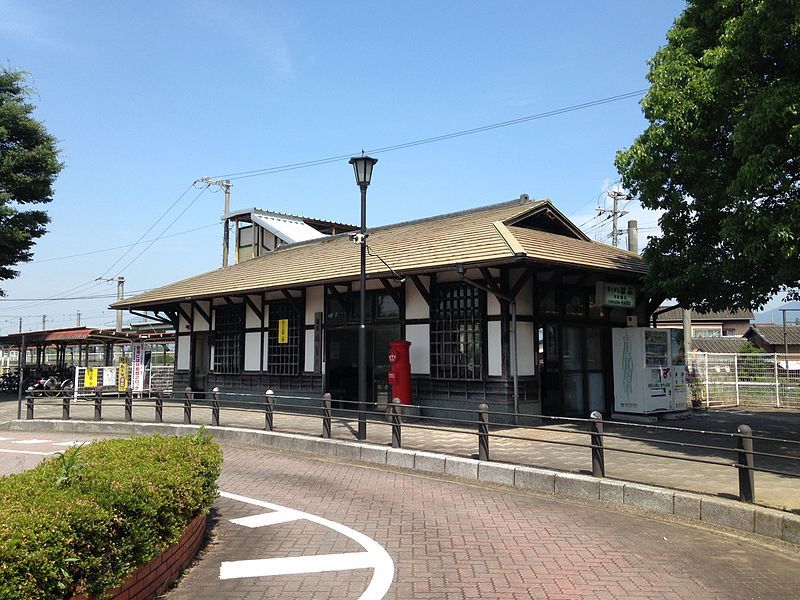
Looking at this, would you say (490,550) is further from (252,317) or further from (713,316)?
(713,316)

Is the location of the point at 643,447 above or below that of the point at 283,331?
below

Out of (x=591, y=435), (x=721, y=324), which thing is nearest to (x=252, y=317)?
(x=591, y=435)

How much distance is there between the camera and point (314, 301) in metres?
18.0

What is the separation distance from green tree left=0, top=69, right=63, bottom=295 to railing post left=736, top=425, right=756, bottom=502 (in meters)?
27.5

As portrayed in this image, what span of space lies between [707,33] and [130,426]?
15.8 metres

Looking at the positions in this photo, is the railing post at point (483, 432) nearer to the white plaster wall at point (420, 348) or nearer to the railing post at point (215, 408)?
the white plaster wall at point (420, 348)

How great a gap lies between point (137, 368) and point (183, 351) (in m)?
3.88

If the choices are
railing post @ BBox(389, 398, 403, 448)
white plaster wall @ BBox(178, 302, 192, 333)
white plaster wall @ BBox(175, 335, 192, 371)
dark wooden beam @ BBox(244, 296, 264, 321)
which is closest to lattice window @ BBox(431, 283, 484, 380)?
railing post @ BBox(389, 398, 403, 448)

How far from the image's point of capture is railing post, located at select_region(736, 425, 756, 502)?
691 centimetres

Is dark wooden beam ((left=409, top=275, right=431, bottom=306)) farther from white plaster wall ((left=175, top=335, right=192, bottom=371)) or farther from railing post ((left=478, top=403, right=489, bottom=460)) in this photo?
white plaster wall ((left=175, top=335, right=192, bottom=371))

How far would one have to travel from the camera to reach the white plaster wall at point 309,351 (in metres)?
17.9

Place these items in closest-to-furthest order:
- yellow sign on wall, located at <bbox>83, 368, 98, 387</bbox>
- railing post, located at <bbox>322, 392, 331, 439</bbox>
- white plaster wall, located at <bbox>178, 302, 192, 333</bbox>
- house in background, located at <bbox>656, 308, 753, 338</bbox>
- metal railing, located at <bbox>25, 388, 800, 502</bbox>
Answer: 1. metal railing, located at <bbox>25, 388, 800, 502</bbox>
2. railing post, located at <bbox>322, 392, 331, 439</bbox>
3. white plaster wall, located at <bbox>178, 302, 192, 333</bbox>
4. yellow sign on wall, located at <bbox>83, 368, 98, 387</bbox>
5. house in background, located at <bbox>656, 308, 753, 338</bbox>

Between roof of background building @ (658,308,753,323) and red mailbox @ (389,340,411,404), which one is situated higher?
roof of background building @ (658,308,753,323)

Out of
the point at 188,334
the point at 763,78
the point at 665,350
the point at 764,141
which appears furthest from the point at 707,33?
the point at 188,334
